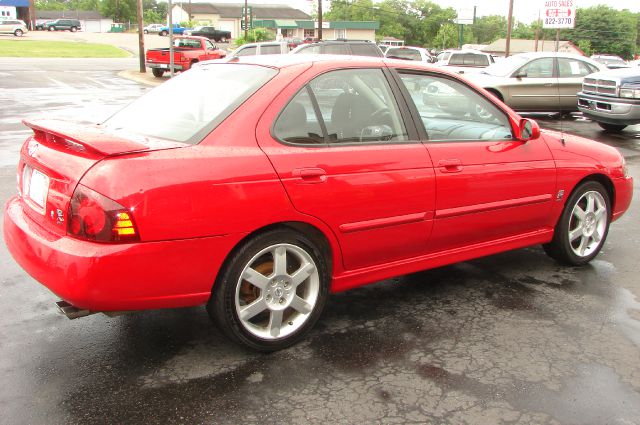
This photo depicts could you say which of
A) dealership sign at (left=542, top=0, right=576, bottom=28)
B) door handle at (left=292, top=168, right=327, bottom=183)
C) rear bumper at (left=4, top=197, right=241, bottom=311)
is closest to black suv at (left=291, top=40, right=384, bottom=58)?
door handle at (left=292, top=168, right=327, bottom=183)

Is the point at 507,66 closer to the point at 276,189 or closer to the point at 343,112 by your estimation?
the point at 343,112

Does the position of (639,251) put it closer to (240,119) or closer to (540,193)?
(540,193)

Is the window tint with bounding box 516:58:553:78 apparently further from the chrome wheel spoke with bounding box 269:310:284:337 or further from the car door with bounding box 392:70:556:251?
the chrome wheel spoke with bounding box 269:310:284:337

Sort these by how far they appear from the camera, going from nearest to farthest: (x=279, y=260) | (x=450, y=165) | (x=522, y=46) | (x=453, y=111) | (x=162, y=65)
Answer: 1. (x=279, y=260)
2. (x=450, y=165)
3. (x=453, y=111)
4. (x=162, y=65)
5. (x=522, y=46)

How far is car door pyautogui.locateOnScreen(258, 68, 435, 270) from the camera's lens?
133 inches

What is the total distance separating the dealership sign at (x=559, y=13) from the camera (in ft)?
86.2

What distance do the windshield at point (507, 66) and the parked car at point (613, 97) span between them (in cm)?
204

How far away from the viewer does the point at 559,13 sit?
26.4 meters

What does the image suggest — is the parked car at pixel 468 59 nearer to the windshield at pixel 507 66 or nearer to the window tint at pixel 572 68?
the windshield at pixel 507 66

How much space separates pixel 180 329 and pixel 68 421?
1025 mm

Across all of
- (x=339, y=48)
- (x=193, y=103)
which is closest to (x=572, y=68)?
(x=339, y=48)

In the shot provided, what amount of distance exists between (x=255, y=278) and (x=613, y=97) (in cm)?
1148

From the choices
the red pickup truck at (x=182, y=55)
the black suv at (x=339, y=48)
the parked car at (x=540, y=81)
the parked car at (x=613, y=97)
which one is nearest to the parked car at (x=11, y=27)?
the red pickup truck at (x=182, y=55)

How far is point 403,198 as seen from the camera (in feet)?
12.3
